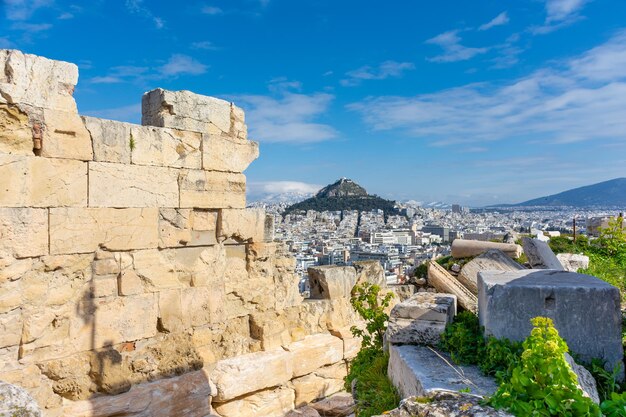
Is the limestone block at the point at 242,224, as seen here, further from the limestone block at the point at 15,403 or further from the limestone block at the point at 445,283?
the limestone block at the point at 15,403

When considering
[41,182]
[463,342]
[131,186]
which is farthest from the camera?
[131,186]

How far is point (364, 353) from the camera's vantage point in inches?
213

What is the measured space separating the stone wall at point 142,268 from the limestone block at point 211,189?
0.05 feet

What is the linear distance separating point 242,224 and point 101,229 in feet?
5.70

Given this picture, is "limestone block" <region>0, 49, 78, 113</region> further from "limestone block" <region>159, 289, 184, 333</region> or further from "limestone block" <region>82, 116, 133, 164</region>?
"limestone block" <region>159, 289, 184, 333</region>

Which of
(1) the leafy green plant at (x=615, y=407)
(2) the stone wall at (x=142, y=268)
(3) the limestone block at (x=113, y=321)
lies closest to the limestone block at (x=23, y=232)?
(2) the stone wall at (x=142, y=268)

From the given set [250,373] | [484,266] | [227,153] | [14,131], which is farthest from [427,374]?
[484,266]

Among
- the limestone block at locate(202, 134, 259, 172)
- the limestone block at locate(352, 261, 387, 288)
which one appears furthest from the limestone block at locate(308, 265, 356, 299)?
the limestone block at locate(202, 134, 259, 172)

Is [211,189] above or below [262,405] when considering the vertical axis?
above

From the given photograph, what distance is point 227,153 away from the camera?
592cm

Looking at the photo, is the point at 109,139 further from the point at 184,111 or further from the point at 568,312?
the point at 568,312

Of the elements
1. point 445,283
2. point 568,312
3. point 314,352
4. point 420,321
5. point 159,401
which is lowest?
point 159,401

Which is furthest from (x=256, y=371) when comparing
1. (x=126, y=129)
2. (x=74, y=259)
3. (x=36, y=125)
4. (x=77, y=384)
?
(x=36, y=125)

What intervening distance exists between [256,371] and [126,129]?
3.22 meters
